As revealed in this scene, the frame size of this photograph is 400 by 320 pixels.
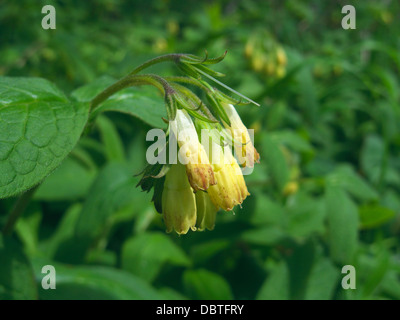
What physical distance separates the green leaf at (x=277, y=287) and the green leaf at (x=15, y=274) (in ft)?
3.45

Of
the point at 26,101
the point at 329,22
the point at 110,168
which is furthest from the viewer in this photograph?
the point at 329,22

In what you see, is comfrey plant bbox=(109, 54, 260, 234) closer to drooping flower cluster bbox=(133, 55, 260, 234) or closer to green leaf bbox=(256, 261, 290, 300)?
drooping flower cluster bbox=(133, 55, 260, 234)

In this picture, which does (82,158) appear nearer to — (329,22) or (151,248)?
(151,248)

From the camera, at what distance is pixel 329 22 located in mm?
7965

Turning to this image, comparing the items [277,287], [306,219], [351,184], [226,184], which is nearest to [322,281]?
[277,287]

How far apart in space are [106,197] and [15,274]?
0.57 m

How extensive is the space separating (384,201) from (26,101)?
279 centimetres

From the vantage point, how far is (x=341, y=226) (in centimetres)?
233

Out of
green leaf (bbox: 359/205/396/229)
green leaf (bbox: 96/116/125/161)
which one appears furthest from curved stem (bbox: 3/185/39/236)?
green leaf (bbox: 359/205/396/229)

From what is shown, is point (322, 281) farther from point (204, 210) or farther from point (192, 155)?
point (192, 155)

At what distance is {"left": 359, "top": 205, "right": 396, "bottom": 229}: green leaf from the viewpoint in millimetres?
2672

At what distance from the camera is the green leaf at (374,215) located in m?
2.67

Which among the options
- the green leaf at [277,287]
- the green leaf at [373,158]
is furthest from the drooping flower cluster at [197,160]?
the green leaf at [373,158]
